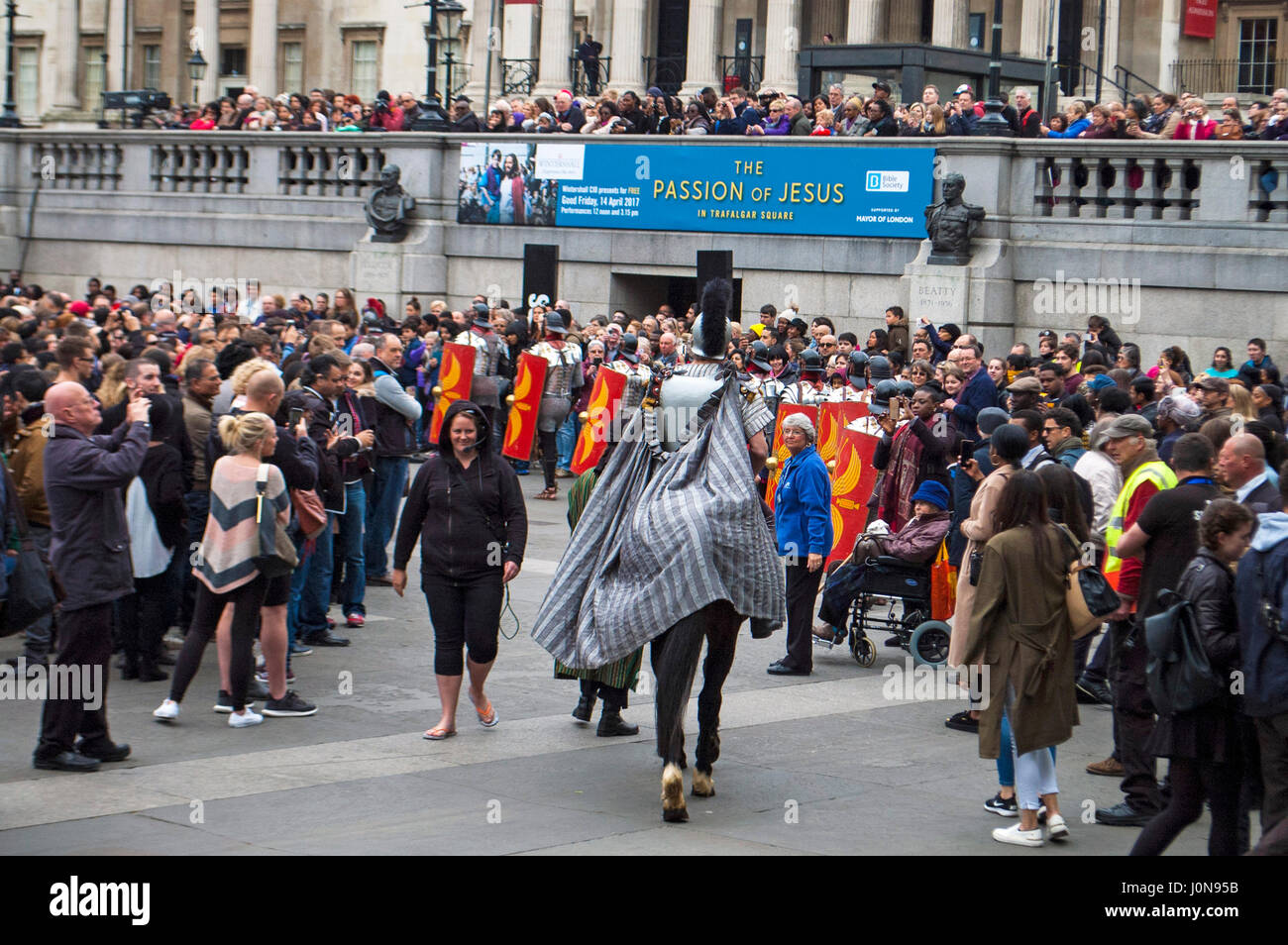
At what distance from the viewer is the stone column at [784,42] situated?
3578 cm

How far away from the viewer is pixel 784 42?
35.7 m

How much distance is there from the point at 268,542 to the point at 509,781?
198cm

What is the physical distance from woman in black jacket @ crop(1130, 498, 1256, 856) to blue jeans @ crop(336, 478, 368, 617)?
675 cm

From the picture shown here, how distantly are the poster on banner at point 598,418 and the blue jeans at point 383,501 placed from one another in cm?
402

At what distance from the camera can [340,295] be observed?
2194cm

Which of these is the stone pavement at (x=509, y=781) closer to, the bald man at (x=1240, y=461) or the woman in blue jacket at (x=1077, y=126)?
the bald man at (x=1240, y=461)

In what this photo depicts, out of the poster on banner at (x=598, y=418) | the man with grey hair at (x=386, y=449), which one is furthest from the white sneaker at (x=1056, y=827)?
the poster on banner at (x=598, y=418)

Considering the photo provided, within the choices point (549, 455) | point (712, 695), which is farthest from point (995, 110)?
point (712, 695)

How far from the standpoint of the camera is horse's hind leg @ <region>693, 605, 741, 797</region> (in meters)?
8.20

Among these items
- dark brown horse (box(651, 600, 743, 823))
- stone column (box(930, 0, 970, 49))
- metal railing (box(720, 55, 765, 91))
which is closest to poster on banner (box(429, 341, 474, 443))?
dark brown horse (box(651, 600, 743, 823))

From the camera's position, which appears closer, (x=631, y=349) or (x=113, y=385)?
(x=113, y=385)

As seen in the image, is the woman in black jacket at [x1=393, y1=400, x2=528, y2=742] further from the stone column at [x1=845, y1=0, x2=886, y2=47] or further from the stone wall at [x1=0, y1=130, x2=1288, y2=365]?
the stone column at [x1=845, y1=0, x2=886, y2=47]

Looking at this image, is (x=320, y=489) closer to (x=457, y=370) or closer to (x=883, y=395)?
(x=883, y=395)

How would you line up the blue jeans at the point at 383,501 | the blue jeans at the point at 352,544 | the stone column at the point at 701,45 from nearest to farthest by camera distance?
the blue jeans at the point at 352,544 < the blue jeans at the point at 383,501 < the stone column at the point at 701,45
